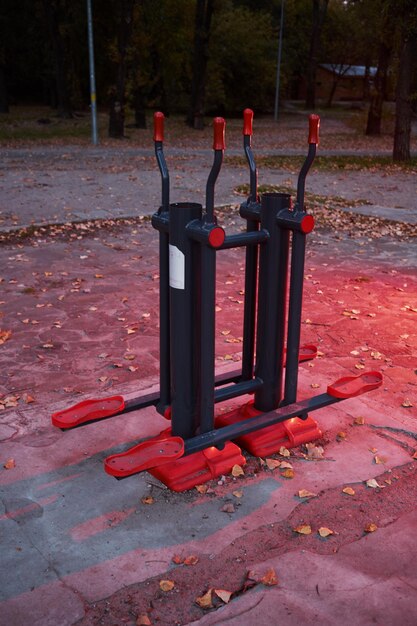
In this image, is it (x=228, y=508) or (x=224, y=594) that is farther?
(x=228, y=508)

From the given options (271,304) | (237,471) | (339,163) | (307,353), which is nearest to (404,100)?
(339,163)

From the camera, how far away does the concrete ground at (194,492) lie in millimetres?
2641

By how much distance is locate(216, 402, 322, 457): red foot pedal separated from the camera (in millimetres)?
3654

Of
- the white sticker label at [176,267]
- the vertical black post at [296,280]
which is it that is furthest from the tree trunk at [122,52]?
the white sticker label at [176,267]

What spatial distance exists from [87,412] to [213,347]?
32.0 inches

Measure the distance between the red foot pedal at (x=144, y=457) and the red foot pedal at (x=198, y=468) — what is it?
193mm

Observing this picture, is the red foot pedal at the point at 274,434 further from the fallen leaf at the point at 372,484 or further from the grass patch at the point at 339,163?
the grass patch at the point at 339,163

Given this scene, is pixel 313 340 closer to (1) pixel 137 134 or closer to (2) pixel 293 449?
(2) pixel 293 449

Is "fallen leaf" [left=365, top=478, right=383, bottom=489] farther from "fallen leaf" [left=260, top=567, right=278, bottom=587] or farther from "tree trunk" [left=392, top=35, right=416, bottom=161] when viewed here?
"tree trunk" [left=392, top=35, right=416, bottom=161]

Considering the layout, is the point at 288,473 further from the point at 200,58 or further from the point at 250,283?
the point at 200,58

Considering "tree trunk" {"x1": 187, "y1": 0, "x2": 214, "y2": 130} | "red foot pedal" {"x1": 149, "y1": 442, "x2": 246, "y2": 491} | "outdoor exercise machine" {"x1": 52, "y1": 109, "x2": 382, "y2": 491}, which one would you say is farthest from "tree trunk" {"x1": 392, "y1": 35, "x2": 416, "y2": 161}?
"red foot pedal" {"x1": 149, "y1": 442, "x2": 246, "y2": 491}

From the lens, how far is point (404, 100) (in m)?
17.5

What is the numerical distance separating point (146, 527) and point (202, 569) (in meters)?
0.38

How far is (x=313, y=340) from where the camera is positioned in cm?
541
